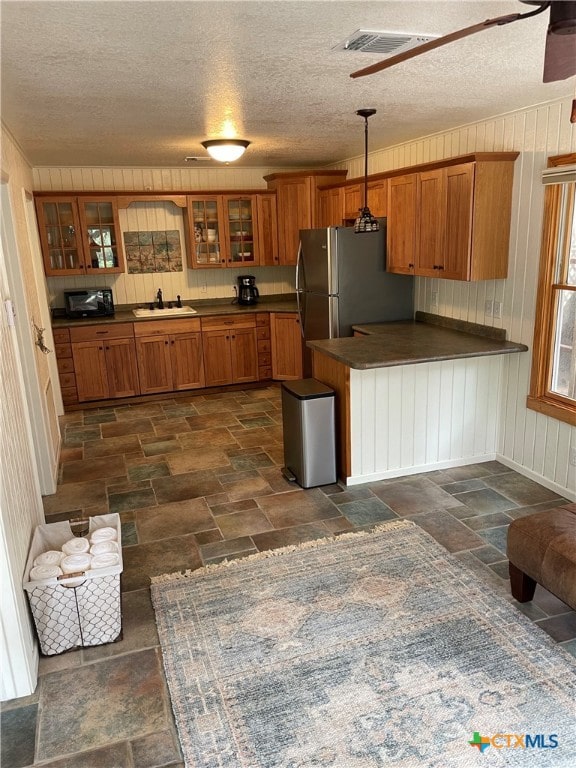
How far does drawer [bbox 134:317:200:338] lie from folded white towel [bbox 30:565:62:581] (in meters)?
3.87

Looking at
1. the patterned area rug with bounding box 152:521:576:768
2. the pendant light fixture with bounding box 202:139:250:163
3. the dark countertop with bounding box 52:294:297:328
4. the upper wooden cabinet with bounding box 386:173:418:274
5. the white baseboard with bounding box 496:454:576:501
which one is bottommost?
the patterned area rug with bounding box 152:521:576:768

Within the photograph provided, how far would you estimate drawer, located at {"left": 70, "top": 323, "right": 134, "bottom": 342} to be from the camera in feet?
19.1

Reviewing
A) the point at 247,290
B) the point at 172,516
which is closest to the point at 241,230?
the point at 247,290

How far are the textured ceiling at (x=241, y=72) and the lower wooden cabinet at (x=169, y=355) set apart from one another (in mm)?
2070

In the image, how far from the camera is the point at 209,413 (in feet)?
18.7

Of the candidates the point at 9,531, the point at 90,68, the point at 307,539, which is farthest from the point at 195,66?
the point at 307,539

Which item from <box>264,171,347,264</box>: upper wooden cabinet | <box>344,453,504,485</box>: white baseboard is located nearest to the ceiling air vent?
<box>344,453,504,485</box>: white baseboard

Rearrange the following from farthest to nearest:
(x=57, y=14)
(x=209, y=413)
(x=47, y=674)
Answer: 1. (x=209, y=413)
2. (x=47, y=674)
3. (x=57, y=14)

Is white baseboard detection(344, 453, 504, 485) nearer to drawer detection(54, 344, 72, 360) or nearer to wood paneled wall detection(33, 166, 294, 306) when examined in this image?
drawer detection(54, 344, 72, 360)

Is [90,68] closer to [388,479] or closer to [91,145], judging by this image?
[91,145]

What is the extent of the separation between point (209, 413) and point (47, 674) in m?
3.48

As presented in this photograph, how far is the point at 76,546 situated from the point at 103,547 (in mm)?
121

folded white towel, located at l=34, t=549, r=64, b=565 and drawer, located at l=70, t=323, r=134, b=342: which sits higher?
drawer, located at l=70, t=323, r=134, b=342

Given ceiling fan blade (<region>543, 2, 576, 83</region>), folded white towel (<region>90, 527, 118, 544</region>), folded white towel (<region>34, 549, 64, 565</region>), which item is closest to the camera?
ceiling fan blade (<region>543, 2, 576, 83</region>)
